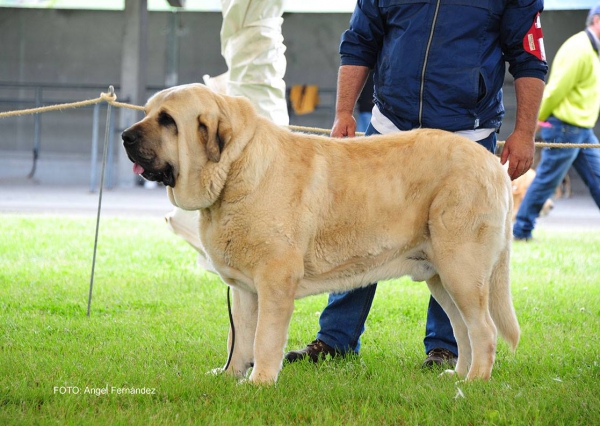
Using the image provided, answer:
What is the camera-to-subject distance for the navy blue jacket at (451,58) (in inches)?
148

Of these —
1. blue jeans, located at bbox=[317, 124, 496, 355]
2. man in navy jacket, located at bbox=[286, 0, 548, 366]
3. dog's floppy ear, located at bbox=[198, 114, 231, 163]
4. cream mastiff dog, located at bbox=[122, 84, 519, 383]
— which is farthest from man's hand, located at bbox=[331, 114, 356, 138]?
dog's floppy ear, located at bbox=[198, 114, 231, 163]

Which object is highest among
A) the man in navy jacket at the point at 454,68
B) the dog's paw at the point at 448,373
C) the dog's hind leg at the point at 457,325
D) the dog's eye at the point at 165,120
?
the man in navy jacket at the point at 454,68

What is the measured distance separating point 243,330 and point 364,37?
5.75ft

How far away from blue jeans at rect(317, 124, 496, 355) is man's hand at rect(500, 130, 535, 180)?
0.74 m

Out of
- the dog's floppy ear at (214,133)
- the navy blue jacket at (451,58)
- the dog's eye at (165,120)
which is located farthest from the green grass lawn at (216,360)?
the navy blue jacket at (451,58)

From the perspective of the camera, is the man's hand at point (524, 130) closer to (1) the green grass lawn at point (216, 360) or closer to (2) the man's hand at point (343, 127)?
(2) the man's hand at point (343, 127)

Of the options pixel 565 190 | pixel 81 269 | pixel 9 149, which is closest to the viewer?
pixel 81 269

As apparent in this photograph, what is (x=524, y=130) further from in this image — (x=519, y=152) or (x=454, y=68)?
(x=454, y=68)

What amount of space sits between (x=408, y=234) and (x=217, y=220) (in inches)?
35.0

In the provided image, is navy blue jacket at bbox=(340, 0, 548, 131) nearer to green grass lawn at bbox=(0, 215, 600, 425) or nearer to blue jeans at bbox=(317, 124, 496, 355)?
blue jeans at bbox=(317, 124, 496, 355)

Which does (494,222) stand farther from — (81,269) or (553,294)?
(81,269)

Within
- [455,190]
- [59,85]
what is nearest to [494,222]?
[455,190]

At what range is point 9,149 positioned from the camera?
20875 millimetres

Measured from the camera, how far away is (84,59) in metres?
21.2
